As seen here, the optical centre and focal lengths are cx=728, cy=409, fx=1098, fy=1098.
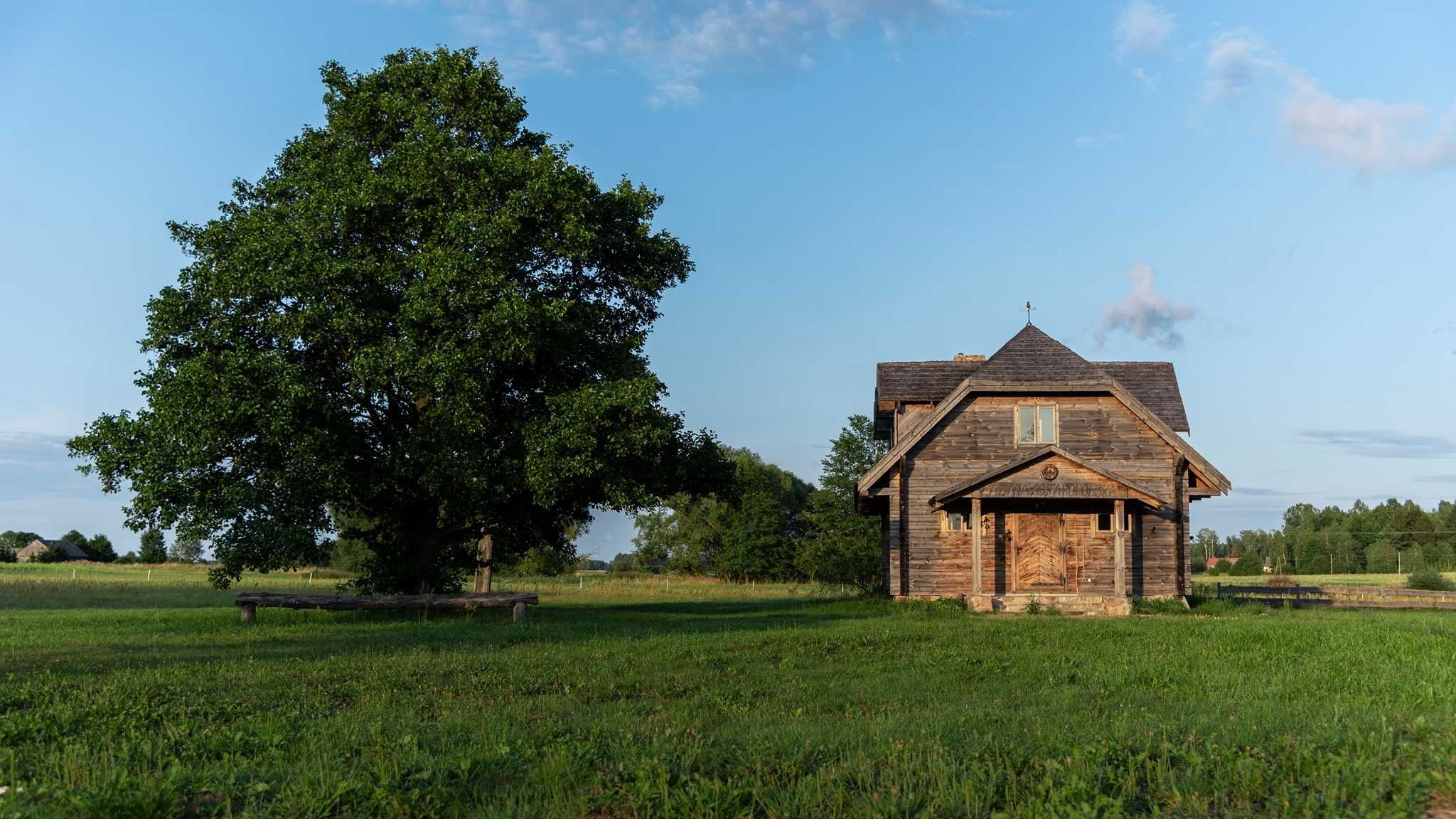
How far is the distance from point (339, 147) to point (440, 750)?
25007mm

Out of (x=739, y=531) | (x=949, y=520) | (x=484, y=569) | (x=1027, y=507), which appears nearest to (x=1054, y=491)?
(x=1027, y=507)

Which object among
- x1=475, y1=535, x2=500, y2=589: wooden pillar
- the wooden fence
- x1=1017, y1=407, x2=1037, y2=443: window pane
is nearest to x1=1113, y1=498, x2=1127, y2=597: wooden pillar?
x1=1017, y1=407, x2=1037, y2=443: window pane

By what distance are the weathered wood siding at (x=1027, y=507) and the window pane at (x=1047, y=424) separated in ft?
→ 0.63

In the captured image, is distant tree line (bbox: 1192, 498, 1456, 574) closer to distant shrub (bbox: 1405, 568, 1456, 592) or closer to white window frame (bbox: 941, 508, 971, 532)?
distant shrub (bbox: 1405, 568, 1456, 592)

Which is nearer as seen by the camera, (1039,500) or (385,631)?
(385,631)

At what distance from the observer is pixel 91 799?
22.8 feet

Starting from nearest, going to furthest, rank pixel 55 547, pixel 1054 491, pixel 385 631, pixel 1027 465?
pixel 385 631 → pixel 1054 491 → pixel 1027 465 → pixel 55 547

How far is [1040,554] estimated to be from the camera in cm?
3356

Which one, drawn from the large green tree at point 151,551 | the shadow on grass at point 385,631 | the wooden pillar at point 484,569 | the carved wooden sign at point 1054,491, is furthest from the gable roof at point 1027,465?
the large green tree at point 151,551

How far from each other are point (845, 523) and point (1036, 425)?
34.2 m

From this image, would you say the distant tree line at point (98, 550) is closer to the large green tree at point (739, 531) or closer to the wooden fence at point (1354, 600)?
the large green tree at point (739, 531)

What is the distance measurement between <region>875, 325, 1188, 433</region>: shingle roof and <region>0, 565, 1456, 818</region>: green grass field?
44.7 feet

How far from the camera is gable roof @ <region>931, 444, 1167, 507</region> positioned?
102 feet

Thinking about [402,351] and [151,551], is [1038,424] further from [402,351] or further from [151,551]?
[151,551]
